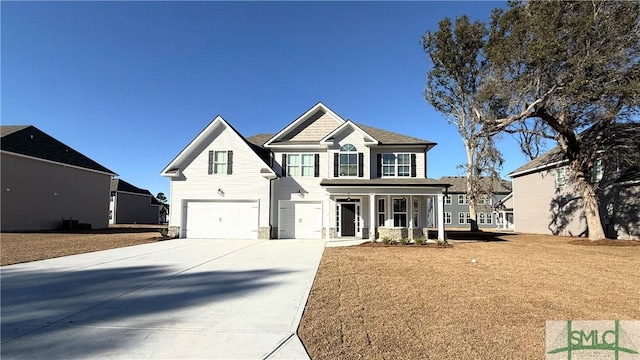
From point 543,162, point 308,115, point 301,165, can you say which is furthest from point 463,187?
point 301,165

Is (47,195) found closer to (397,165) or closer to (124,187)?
(124,187)

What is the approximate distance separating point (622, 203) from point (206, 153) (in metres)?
25.1

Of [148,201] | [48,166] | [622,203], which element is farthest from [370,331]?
[148,201]

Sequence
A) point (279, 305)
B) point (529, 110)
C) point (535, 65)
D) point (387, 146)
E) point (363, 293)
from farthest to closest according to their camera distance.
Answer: point (387, 146), point (529, 110), point (535, 65), point (363, 293), point (279, 305)

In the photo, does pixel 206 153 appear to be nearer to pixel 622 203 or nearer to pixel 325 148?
pixel 325 148

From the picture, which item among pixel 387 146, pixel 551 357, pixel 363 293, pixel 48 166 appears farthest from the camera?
pixel 48 166

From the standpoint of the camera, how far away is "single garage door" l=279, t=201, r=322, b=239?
19750mm

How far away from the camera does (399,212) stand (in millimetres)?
18422

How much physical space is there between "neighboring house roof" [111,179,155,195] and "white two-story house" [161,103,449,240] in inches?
974

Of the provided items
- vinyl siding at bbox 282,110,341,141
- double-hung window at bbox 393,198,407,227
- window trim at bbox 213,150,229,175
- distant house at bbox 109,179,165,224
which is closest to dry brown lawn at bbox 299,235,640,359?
double-hung window at bbox 393,198,407,227

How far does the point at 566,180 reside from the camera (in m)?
23.8

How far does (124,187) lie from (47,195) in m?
17.9

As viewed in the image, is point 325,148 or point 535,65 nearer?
point 535,65

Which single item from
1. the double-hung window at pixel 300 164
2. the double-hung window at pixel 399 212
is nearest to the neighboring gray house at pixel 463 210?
the double-hung window at pixel 399 212
